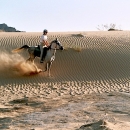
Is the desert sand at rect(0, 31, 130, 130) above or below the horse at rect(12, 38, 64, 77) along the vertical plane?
below

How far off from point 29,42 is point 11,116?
1374 centimetres

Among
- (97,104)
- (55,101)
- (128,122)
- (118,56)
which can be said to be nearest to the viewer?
(128,122)

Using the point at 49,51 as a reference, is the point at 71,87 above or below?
below

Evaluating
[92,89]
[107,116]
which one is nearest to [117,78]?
[92,89]

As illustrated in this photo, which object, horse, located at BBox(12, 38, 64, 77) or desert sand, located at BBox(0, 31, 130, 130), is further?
horse, located at BBox(12, 38, 64, 77)

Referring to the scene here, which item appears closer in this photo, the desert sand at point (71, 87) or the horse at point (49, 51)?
the desert sand at point (71, 87)

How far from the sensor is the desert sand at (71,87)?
25.9 feet

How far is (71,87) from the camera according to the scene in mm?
14461

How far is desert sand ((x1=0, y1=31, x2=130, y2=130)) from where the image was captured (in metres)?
7.91

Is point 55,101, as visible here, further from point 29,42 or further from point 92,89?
point 29,42

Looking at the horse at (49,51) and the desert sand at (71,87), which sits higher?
the horse at (49,51)

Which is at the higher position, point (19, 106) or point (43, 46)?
point (43, 46)

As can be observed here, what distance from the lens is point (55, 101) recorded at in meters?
10.9

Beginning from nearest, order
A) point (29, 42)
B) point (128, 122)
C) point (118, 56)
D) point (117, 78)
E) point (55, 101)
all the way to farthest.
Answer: point (128, 122) → point (55, 101) → point (117, 78) → point (118, 56) → point (29, 42)
